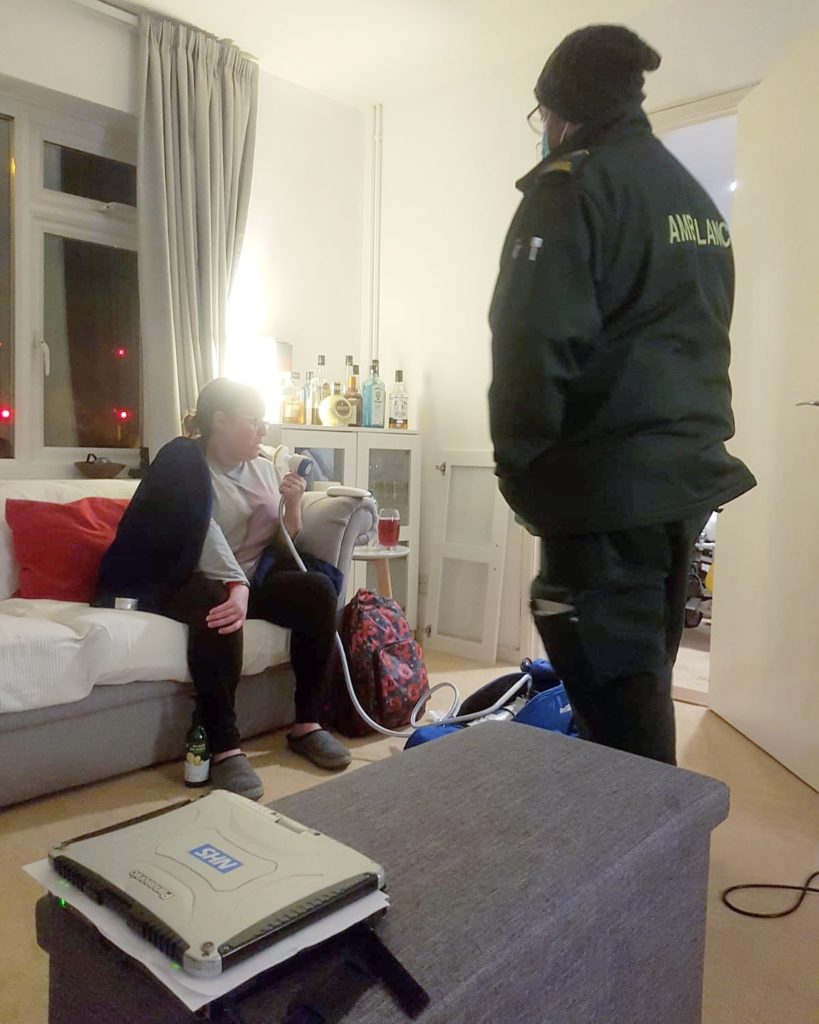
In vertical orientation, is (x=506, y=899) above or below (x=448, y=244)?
below

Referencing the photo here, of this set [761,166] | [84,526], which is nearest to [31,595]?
[84,526]

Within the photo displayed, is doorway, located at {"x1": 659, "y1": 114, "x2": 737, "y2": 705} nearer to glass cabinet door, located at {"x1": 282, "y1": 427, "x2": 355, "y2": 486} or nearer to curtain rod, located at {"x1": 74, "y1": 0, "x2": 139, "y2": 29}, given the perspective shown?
glass cabinet door, located at {"x1": 282, "y1": 427, "x2": 355, "y2": 486}

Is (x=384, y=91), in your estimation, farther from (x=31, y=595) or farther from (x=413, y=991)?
(x=413, y=991)

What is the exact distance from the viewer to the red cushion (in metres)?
2.22

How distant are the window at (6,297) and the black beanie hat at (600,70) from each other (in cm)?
246

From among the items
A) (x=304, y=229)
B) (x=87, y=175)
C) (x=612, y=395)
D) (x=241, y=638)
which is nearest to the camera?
(x=612, y=395)

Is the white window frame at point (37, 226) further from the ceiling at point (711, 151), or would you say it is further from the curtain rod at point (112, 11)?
the ceiling at point (711, 151)

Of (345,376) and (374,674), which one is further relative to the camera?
(345,376)

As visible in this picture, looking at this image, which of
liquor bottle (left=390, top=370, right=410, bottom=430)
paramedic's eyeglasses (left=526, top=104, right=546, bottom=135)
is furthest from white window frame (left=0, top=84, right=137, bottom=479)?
paramedic's eyeglasses (left=526, top=104, right=546, bottom=135)

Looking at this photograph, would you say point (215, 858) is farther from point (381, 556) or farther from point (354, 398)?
point (354, 398)

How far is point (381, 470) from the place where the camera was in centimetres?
357

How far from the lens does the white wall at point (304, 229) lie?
137 inches

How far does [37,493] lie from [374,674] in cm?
112

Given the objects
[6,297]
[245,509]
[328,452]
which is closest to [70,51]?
[6,297]
